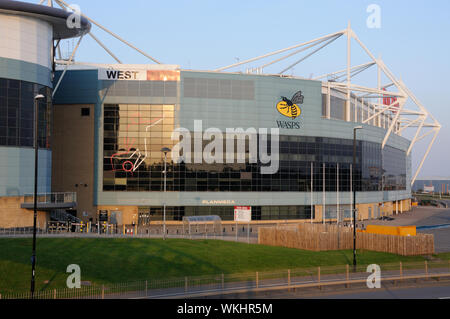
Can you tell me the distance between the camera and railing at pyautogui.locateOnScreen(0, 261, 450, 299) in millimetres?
29453

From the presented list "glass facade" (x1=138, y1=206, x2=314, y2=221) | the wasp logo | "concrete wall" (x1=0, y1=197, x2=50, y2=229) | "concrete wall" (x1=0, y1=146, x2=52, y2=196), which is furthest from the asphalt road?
the wasp logo

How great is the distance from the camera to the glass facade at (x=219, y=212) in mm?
83875

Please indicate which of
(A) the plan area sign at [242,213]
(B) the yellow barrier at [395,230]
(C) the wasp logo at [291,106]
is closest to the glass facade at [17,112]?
(A) the plan area sign at [242,213]

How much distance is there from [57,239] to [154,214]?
122 feet

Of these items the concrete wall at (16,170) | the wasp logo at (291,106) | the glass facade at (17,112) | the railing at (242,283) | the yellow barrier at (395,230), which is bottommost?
the railing at (242,283)

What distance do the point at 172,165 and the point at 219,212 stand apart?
38.1ft

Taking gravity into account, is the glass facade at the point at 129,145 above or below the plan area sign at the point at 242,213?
above

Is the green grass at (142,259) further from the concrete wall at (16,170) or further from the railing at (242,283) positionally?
the concrete wall at (16,170)

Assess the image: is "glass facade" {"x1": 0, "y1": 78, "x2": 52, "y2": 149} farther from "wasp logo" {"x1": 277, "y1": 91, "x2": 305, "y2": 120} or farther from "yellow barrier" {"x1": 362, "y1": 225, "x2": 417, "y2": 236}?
"yellow barrier" {"x1": 362, "y1": 225, "x2": 417, "y2": 236}

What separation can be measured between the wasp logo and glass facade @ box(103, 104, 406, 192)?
434 centimetres

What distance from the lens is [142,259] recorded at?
1569 inches

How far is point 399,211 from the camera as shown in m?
130

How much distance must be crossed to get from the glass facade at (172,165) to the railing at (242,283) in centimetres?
4836
